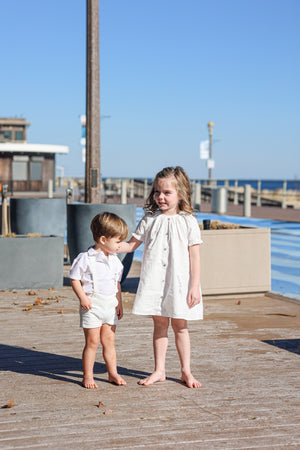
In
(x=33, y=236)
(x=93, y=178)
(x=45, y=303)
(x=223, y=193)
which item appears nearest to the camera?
(x=45, y=303)

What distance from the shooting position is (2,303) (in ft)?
24.1

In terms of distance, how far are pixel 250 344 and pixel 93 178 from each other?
497cm

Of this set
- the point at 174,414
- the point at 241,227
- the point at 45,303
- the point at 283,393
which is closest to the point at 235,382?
the point at 283,393

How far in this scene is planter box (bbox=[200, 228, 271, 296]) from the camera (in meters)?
7.57

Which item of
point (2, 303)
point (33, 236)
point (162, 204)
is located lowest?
point (2, 303)

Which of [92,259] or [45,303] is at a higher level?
[92,259]

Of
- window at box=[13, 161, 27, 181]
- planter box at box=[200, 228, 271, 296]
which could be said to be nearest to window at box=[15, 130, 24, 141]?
window at box=[13, 161, 27, 181]

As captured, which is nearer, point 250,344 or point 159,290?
point 159,290

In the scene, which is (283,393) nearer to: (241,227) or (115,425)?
(115,425)

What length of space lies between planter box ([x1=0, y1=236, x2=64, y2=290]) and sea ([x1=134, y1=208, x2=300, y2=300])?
9.68 feet

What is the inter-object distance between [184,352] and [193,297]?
388 millimetres

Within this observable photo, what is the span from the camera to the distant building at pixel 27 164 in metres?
41.9

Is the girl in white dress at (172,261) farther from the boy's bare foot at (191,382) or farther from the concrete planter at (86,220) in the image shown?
the concrete planter at (86,220)

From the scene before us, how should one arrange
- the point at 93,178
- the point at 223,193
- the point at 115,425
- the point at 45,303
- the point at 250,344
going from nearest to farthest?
the point at 115,425 < the point at 250,344 < the point at 45,303 < the point at 93,178 < the point at 223,193
